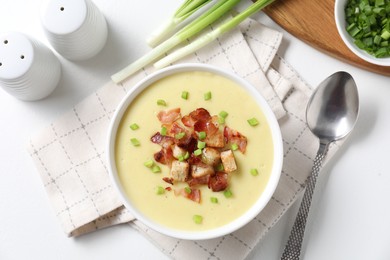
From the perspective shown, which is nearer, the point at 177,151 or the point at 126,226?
the point at 177,151

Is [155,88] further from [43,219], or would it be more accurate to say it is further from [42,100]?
[43,219]

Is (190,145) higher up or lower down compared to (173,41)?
lower down

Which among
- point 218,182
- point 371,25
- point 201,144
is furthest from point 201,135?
point 371,25

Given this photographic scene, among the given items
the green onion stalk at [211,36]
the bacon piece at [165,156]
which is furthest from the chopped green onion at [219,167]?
the green onion stalk at [211,36]

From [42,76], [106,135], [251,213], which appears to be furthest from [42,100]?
[251,213]

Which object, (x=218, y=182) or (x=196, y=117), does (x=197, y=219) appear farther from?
(x=196, y=117)

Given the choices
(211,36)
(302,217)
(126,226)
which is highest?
(211,36)

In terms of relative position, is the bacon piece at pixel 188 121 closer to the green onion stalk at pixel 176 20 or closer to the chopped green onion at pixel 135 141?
the chopped green onion at pixel 135 141

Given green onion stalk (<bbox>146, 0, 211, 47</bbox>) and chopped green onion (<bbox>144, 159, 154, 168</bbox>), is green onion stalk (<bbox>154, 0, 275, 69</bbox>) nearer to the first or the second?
green onion stalk (<bbox>146, 0, 211, 47</bbox>)
